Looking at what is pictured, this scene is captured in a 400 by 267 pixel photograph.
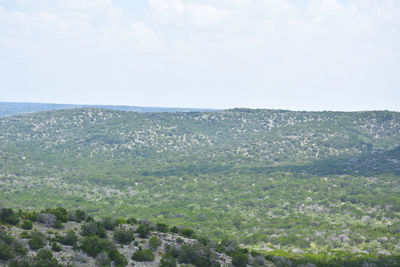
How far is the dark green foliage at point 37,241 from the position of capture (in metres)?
19.7

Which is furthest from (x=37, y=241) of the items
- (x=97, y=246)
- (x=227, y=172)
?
(x=227, y=172)

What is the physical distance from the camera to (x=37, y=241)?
66.5ft

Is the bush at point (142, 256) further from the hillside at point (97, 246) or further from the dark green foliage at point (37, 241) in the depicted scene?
the dark green foliage at point (37, 241)

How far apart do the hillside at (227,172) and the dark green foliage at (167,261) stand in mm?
23042

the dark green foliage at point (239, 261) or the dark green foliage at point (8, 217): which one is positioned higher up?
the dark green foliage at point (8, 217)

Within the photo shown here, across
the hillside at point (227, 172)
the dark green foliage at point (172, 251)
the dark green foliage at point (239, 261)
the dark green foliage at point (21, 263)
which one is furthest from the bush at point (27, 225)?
the hillside at point (227, 172)

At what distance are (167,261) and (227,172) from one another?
7585 cm

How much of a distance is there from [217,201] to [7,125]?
355ft

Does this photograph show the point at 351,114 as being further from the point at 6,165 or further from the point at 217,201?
the point at 6,165

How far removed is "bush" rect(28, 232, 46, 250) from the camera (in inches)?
777

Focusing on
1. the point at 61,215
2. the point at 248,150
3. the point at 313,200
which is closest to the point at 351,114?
the point at 248,150

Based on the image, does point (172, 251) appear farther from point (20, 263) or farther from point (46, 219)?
point (20, 263)

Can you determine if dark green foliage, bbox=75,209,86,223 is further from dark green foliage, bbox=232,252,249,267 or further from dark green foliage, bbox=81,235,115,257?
dark green foliage, bbox=232,252,249,267

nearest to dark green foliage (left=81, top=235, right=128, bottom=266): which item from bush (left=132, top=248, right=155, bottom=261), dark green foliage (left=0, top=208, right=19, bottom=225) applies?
bush (left=132, top=248, right=155, bottom=261)
